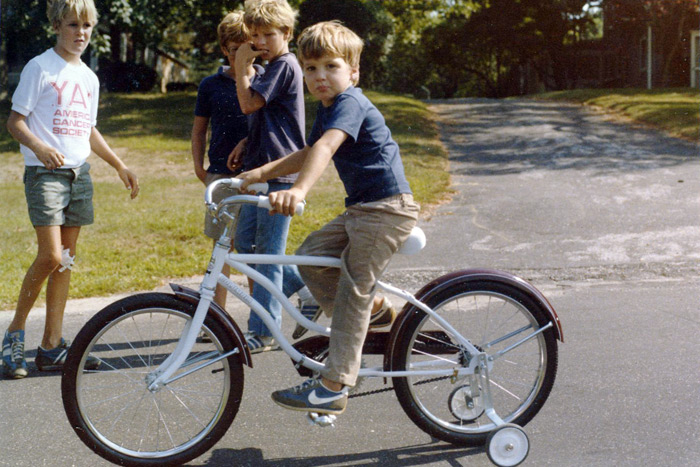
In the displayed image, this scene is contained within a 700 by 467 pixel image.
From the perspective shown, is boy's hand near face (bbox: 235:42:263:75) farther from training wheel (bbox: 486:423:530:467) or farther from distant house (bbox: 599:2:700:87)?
distant house (bbox: 599:2:700:87)

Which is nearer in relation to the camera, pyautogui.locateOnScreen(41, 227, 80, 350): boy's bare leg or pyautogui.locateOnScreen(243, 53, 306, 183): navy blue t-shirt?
pyautogui.locateOnScreen(243, 53, 306, 183): navy blue t-shirt

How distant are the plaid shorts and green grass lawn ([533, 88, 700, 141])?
39.8 feet

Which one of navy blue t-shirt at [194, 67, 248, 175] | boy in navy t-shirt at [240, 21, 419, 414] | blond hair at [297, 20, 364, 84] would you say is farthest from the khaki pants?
navy blue t-shirt at [194, 67, 248, 175]

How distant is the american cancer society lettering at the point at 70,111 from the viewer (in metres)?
4.39

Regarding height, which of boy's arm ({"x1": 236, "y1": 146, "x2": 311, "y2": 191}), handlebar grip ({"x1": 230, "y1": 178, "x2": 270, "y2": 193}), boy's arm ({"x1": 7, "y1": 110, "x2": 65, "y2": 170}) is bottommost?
handlebar grip ({"x1": 230, "y1": 178, "x2": 270, "y2": 193})

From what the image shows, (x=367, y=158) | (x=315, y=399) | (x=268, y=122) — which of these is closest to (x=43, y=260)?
(x=268, y=122)

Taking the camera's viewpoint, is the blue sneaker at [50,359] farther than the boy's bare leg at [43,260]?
Yes

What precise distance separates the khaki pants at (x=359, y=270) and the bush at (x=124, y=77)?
24953 millimetres

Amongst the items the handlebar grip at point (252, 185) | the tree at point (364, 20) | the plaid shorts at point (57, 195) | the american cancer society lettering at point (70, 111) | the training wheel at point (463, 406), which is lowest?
the training wheel at point (463, 406)

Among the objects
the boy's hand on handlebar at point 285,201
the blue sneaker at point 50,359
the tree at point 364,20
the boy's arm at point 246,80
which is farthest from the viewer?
the tree at point 364,20

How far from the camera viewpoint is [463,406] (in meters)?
3.69

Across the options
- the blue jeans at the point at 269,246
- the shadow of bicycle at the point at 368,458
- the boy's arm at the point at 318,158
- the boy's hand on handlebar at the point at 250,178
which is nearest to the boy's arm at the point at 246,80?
the blue jeans at the point at 269,246

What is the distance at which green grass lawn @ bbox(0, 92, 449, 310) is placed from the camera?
7109 mm

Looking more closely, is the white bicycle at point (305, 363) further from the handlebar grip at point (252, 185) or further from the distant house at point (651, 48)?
the distant house at point (651, 48)
